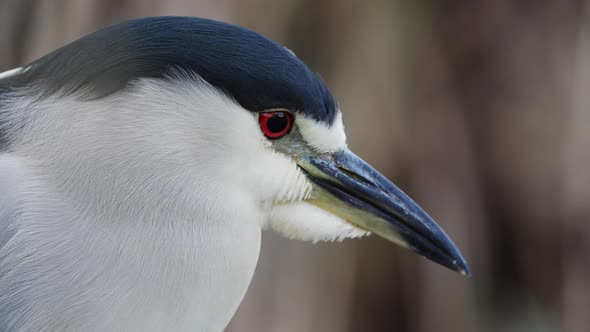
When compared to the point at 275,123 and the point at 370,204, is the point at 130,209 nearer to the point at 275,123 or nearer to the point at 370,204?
the point at 275,123

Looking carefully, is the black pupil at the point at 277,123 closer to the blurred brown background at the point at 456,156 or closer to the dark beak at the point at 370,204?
the dark beak at the point at 370,204

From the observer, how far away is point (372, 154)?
9.79 ft

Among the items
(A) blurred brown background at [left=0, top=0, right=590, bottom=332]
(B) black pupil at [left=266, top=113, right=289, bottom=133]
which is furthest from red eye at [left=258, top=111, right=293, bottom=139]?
(A) blurred brown background at [left=0, top=0, right=590, bottom=332]

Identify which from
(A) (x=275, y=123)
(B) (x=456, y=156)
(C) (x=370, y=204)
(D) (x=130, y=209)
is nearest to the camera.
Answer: (D) (x=130, y=209)

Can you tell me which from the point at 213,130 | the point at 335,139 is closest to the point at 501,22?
the point at 335,139

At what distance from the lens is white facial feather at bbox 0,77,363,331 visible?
1321mm

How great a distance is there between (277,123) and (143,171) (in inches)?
10.2

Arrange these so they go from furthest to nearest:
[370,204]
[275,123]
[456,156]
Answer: [456,156] → [370,204] → [275,123]

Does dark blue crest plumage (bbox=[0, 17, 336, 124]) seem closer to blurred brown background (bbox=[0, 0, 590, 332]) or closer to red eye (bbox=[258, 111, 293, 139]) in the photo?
red eye (bbox=[258, 111, 293, 139])

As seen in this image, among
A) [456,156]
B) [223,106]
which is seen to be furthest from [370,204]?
[456,156]

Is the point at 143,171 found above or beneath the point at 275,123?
beneath

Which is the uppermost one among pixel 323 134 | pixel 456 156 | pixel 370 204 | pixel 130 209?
pixel 456 156

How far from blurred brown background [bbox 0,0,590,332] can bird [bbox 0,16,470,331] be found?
1396 millimetres

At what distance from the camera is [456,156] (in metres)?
3.10
